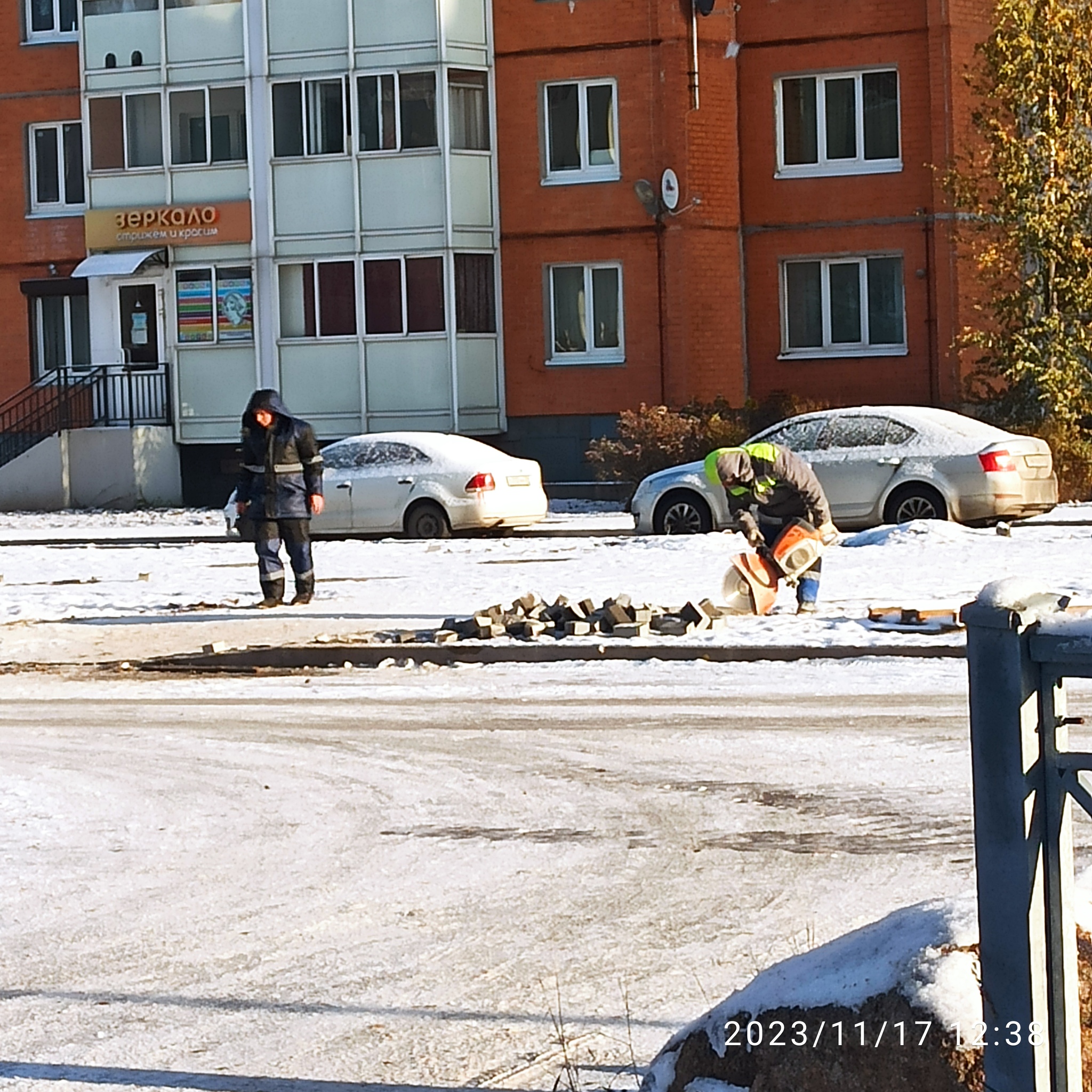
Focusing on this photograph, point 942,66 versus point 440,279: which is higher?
point 942,66

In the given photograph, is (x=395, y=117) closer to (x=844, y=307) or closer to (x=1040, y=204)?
(x=844, y=307)

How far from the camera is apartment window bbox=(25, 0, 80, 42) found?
130 ft

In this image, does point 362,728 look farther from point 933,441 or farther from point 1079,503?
point 1079,503

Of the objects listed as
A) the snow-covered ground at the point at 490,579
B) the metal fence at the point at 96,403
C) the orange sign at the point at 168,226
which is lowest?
the snow-covered ground at the point at 490,579

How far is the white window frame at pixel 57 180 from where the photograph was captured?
39.7 metres

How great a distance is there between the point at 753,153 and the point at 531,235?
4070 mm

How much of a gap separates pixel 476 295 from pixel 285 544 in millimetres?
19639

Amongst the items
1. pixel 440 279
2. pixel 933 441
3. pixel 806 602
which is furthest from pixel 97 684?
pixel 440 279

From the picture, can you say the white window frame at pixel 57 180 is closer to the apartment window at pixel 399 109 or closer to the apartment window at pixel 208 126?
the apartment window at pixel 208 126

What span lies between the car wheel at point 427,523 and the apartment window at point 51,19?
55.5ft

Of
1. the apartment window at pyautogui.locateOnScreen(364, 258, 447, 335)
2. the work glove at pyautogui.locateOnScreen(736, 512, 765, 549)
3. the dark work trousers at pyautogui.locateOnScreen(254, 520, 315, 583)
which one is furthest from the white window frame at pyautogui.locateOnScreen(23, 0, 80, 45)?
the work glove at pyautogui.locateOnScreen(736, 512, 765, 549)

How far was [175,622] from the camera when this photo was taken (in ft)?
54.9

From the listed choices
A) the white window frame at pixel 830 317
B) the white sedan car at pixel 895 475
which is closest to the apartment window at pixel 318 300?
the white window frame at pixel 830 317

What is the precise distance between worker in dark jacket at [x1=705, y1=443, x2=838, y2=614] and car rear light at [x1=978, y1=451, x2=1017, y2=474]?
360 inches
